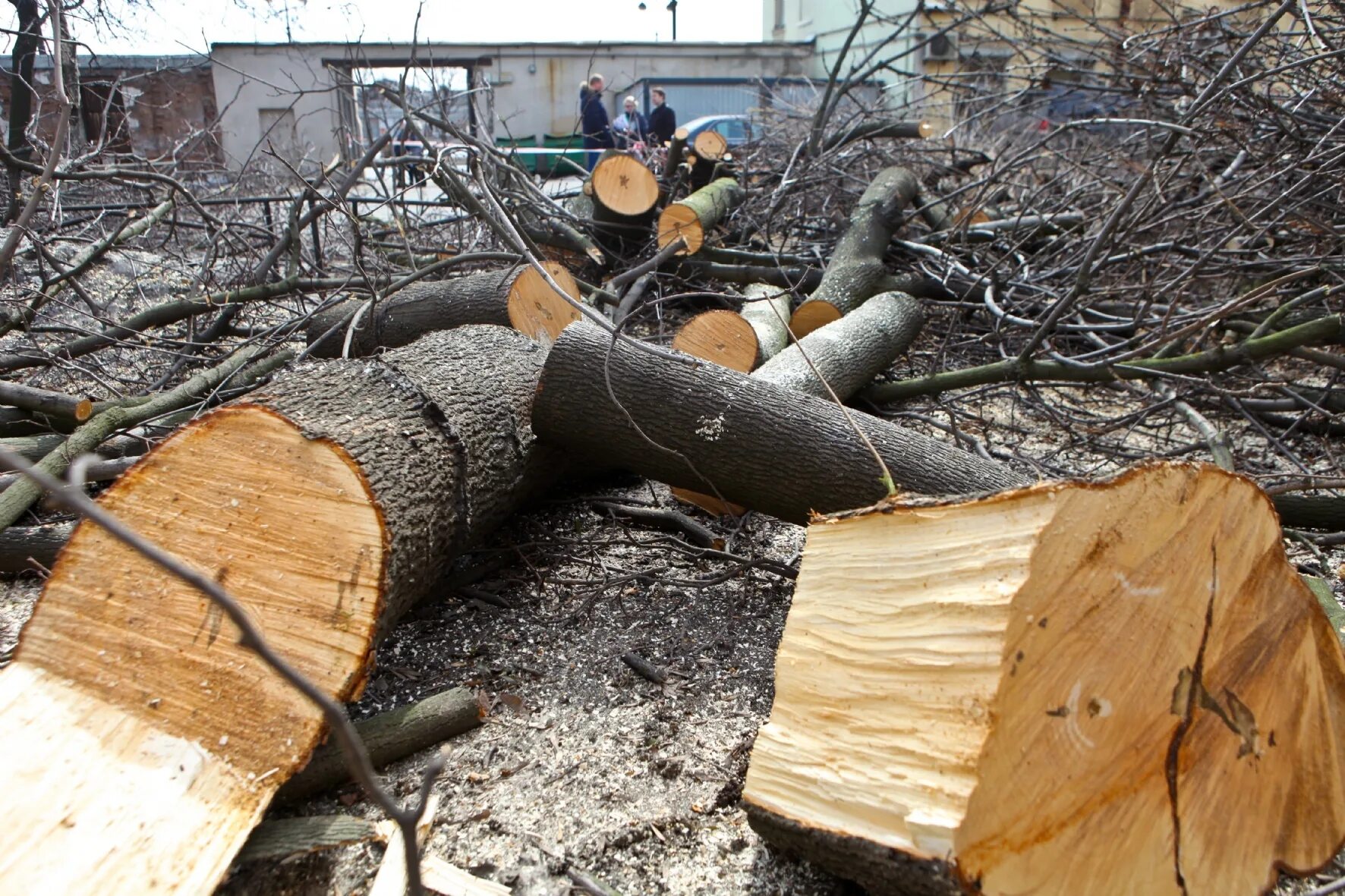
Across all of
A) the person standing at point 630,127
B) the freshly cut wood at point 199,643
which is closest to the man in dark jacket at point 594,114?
the person standing at point 630,127

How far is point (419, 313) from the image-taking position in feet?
10.2

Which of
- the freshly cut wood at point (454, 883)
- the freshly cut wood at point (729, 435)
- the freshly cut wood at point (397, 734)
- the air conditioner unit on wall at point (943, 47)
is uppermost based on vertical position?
the air conditioner unit on wall at point (943, 47)

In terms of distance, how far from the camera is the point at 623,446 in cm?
231

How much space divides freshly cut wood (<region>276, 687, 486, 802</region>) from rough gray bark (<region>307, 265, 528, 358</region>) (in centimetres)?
138

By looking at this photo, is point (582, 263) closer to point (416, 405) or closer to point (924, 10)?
point (924, 10)

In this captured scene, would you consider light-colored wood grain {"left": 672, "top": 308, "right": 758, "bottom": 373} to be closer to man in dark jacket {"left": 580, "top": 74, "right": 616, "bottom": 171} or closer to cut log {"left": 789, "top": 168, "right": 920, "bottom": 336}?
cut log {"left": 789, "top": 168, "right": 920, "bottom": 336}

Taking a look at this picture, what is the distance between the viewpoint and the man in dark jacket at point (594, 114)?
680 cm

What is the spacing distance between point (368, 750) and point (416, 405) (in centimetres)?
76

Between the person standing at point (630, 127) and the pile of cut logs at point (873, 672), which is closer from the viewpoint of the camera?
the pile of cut logs at point (873, 672)

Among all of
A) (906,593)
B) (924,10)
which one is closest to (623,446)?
(906,593)

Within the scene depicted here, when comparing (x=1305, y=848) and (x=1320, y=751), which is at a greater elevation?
(x=1320, y=751)

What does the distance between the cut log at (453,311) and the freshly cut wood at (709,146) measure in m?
2.57

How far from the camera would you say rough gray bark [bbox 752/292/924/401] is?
296 cm

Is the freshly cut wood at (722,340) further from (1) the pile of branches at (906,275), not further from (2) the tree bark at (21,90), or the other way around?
(2) the tree bark at (21,90)
